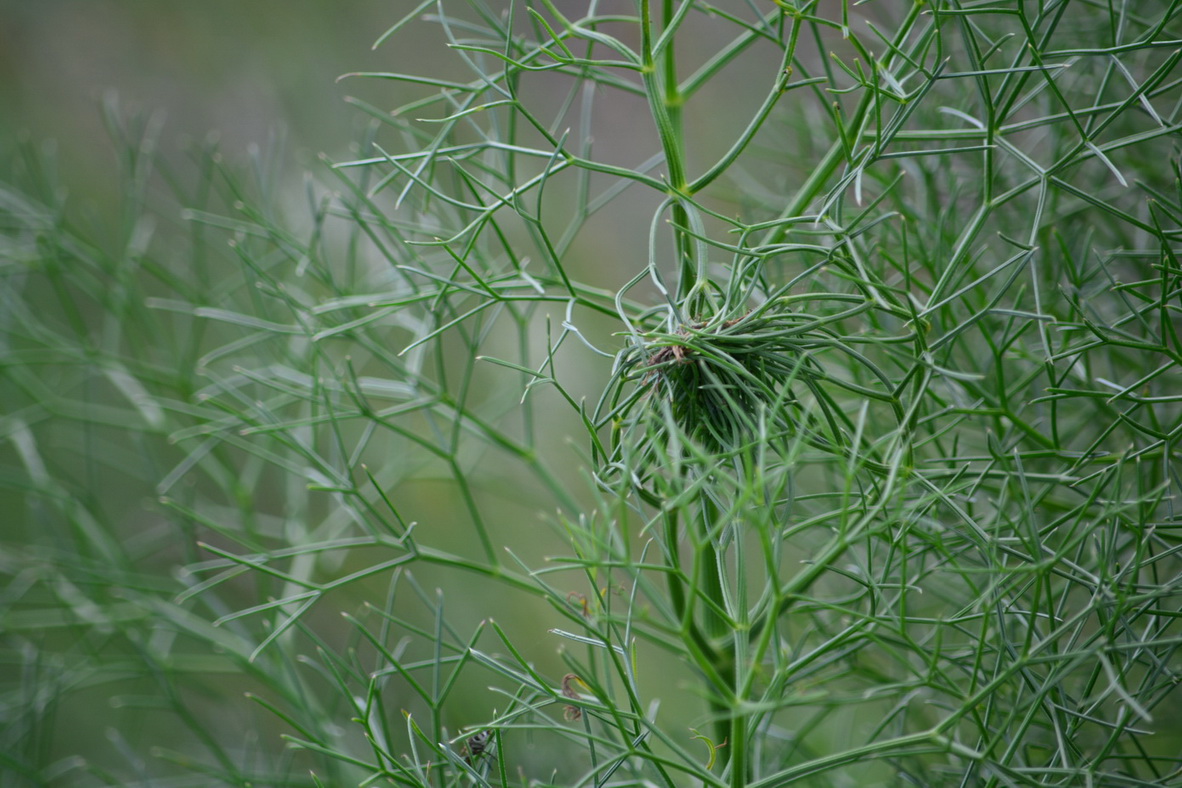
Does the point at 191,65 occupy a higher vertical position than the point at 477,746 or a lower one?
higher

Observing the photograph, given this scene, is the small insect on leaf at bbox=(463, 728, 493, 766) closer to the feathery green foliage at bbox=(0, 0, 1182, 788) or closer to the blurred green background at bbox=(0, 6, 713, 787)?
the feathery green foliage at bbox=(0, 0, 1182, 788)

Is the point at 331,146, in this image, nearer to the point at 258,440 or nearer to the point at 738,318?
the point at 258,440

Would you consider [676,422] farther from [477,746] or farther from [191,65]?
[191,65]

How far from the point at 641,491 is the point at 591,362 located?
620 mm

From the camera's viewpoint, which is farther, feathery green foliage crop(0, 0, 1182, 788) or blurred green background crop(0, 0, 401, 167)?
blurred green background crop(0, 0, 401, 167)

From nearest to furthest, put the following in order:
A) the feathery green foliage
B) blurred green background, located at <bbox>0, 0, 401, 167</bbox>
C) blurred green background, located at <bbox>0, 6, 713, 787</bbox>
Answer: the feathery green foliage < blurred green background, located at <bbox>0, 6, 713, 787</bbox> < blurred green background, located at <bbox>0, 0, 401, 167</bbox>

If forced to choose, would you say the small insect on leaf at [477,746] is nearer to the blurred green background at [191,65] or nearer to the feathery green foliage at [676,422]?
the feathery green foliage at [676,422]

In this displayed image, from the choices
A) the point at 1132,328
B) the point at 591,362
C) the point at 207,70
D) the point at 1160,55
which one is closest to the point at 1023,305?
the point at 1132,328

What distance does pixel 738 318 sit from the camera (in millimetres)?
289

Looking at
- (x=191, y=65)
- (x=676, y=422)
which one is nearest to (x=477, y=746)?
(x=676, y=422)

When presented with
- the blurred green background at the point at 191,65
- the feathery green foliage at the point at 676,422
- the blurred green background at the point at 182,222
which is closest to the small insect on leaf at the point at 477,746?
the feathery green foliage at the point at 676,422

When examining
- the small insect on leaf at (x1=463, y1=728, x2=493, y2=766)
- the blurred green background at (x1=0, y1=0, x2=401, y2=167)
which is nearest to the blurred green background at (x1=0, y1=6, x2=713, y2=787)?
the blurred green background at (x1=0, y1=0, x2=401, y2=167)

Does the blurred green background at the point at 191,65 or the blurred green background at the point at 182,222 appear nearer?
the blurred green background at the point at 182,222

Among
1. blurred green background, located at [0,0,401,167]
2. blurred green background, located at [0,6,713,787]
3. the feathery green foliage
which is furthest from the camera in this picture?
blurred green background, located at [0,0,401,167]
